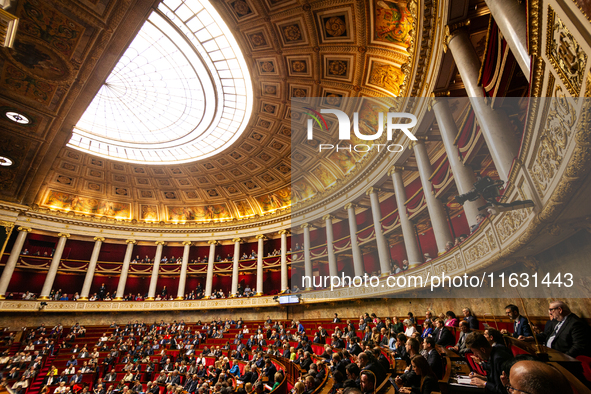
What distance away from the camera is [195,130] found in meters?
19.9

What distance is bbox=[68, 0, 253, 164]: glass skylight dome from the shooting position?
→ 527 inches

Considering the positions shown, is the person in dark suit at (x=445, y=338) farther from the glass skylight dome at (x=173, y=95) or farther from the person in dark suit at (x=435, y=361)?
the glass skylight dome at (x=173, y=95)

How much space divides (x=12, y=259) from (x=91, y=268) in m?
4.70

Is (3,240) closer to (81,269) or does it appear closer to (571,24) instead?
(81,269)

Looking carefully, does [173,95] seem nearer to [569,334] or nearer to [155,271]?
[155,271]

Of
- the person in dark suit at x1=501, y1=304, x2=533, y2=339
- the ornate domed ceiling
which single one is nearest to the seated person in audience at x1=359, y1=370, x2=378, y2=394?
the person in dark suit at x1=501, y1=304, x2=533, y2=339

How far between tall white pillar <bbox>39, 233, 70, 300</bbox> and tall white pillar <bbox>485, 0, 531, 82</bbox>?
2755cm

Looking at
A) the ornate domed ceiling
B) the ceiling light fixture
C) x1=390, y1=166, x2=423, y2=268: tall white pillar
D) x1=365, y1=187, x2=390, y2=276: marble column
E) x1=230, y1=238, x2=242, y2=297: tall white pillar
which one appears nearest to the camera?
the ornate domed ceiling

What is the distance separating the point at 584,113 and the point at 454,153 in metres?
6.05

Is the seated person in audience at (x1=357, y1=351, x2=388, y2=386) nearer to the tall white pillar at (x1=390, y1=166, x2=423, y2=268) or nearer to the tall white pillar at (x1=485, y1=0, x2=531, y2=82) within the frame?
the tall white pillar at (x1=485, y1=0, x2=531, y2=82)

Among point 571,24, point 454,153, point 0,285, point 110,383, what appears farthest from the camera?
point 0,285

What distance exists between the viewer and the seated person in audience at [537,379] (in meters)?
1.32

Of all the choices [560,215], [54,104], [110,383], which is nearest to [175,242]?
[54,104]

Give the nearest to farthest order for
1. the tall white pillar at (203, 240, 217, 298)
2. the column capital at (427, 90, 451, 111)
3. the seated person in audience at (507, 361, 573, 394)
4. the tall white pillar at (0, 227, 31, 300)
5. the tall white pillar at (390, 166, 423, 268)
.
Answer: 1. the seated person in audience at (507, 361, 573, 394)
2. the column capital at (427, 90, 451, 111)
3. the tall white pillar at (390, 166, 423, 268)
4. the tall white pillar at (0, 227, 31, 300)
5. the tall white pillar at (203, 240, 217, 298)
